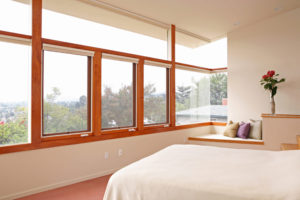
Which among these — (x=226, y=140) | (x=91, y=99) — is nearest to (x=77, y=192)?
(x=91, y=99)

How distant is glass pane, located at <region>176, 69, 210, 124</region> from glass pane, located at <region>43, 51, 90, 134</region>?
7.66 ft

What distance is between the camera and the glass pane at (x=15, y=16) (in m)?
2.91

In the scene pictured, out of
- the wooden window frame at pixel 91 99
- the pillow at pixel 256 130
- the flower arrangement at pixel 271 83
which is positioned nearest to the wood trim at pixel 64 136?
the wooden window frame at pixel 91 99

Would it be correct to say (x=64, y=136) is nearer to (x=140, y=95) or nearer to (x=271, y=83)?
(x=140, y=95)

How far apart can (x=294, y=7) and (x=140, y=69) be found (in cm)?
354

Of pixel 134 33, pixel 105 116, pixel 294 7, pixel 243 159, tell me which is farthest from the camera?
pixel 294 7

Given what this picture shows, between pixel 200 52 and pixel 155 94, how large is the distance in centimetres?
201

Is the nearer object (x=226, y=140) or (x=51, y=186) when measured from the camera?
(x=51, y=186)

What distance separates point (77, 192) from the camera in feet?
10.3

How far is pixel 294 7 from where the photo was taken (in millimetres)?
5031

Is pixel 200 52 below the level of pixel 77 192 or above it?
above

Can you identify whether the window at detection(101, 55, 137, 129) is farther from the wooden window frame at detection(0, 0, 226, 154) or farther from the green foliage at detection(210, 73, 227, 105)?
the green foliage at detection(210, 73, 227, 105)

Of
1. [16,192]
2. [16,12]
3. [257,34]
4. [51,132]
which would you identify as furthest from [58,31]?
[257,34]

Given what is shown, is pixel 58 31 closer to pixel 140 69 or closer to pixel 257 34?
→ pixel 140 69
